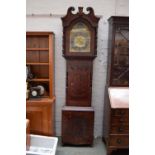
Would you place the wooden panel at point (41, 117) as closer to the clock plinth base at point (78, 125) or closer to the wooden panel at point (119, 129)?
the clock plinth base at point (78, 125)

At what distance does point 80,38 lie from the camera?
3162 mm

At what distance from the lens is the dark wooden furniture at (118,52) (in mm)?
2992

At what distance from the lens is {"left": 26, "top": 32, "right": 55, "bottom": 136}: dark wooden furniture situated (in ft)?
10.2

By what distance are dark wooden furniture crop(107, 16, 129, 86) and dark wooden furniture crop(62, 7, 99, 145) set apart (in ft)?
0.85

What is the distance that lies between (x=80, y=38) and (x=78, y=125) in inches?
48.3

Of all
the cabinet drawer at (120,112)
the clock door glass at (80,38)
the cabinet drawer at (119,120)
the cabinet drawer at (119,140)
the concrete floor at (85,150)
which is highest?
the clock door glass at (80,38)

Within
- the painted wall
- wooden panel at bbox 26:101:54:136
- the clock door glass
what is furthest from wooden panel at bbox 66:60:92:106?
wooden panel at bbox 26:101:54:136

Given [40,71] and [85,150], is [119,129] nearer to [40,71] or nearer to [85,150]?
[85,150]

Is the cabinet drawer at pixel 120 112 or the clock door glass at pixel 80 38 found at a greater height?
the clock door glass at pixel 80 38

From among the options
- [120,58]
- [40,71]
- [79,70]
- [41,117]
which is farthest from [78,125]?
[120,58]

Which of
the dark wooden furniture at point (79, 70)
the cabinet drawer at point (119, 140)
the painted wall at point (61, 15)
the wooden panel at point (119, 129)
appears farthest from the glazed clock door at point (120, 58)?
the cabinet drawer at point (119, 140)

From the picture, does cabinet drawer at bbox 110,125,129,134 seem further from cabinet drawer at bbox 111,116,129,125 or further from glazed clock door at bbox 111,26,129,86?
glazed clock door at bbox 111,26,129,86
